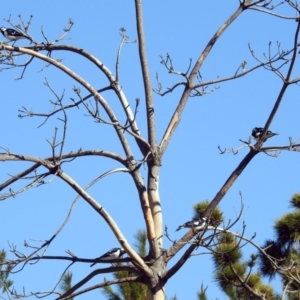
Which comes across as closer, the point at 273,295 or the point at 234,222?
the point at 234,222

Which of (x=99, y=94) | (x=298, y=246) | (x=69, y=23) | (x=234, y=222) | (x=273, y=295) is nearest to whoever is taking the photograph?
(x=234, y=222)

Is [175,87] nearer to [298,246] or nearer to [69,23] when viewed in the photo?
[69,23]

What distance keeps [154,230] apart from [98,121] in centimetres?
76

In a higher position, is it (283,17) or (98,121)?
(283,17)

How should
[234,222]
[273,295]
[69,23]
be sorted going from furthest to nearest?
1. [273,295]
2. [69,23]
3. [234,222]

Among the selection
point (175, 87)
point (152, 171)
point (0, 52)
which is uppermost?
point (0, 52)

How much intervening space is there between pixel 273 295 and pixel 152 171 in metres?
3.59

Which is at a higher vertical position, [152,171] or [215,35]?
[215,35]

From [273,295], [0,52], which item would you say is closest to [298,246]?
[273,295]

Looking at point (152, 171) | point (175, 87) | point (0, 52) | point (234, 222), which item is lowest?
point (234, 222)

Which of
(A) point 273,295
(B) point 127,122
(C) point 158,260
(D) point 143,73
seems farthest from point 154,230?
(A) point 273,295

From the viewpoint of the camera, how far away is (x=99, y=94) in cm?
571

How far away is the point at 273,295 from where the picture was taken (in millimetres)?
8633

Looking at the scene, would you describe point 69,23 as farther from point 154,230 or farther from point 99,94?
point 154,230
